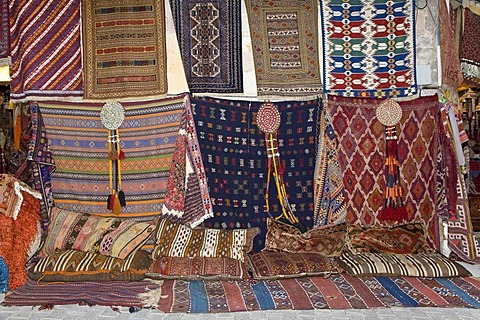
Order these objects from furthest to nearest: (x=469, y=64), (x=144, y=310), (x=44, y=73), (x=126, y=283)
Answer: (x=469, y=64) → (x=44, y=73) → (x=126, y=283) → (x=144, y=310)

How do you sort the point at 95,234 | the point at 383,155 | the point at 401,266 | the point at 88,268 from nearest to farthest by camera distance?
the point at 88,268 → the point at 401,266 → the point at 95,234 → the point at 383,155

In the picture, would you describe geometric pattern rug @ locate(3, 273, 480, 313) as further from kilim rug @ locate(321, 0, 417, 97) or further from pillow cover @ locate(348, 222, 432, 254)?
kilim rug @ locate(321, 0, 417, 97)

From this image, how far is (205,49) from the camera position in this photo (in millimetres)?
4648

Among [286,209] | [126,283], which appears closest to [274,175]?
[286,209]

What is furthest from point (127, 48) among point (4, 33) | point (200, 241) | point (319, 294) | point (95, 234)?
point (319, 294)

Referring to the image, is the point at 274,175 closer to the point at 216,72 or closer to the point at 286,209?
the point at 286,209

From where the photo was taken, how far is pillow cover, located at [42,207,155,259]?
413 cm

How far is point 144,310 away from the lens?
340 cm

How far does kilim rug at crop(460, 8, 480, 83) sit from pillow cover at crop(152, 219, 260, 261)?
2.40m

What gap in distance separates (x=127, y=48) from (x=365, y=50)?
195 centimetres

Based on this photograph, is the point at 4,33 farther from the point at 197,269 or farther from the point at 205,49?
the point at 197,269

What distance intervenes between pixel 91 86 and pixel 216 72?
1009mm

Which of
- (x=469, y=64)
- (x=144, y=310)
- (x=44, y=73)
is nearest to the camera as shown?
(x=144, y=310)

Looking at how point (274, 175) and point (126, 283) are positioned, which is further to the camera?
A: point (274, 175)
